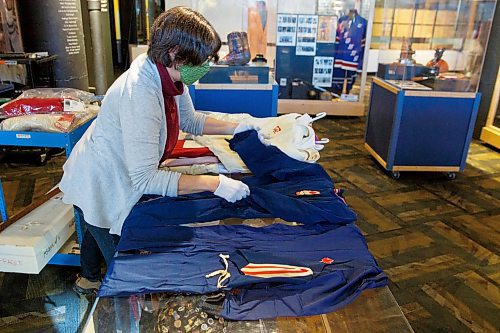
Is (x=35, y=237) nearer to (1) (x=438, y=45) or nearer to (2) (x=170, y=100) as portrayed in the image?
(2) (x=170, y=100)

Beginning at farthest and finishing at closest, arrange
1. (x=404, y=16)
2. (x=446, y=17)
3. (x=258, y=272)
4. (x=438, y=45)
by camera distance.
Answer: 1. (x=404, y=16)
2. (x=446, y=17)
3. (x=438, y=45)
4. (x=258, y=272)

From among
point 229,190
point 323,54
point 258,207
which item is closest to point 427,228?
point 258,207

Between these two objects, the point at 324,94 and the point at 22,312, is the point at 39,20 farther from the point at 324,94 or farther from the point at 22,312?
the point at 324,94

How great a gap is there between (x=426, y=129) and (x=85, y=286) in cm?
287

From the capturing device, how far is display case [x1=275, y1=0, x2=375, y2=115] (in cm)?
541

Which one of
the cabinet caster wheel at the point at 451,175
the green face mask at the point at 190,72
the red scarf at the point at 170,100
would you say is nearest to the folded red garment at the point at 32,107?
the red scarf at the point at 170,100

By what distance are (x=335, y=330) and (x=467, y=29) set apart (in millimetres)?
4003

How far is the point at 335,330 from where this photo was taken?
0.97 meters

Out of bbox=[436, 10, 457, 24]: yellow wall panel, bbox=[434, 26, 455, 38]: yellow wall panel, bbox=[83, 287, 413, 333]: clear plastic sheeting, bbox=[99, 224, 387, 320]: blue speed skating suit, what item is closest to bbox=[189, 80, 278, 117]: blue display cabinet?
bbox=[99, 224, 387, 320]: blue speed skating suit

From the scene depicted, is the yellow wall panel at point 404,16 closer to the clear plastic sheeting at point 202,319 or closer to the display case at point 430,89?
the display case at point 430,89

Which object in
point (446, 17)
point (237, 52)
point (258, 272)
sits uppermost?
point (446, 17)

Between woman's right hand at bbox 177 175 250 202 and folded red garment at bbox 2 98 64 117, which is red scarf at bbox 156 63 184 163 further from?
folded red garment at bbox 2 98 64 117

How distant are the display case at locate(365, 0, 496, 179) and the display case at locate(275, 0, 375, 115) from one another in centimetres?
109

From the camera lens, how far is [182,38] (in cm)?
130
